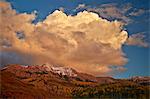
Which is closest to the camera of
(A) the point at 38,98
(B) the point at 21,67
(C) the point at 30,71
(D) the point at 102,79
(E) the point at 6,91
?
(E) the point at 6,91

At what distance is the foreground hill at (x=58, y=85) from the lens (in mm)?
65938

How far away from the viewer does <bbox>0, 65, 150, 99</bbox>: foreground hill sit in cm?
6594

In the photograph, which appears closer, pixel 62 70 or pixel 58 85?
pixel 58 85

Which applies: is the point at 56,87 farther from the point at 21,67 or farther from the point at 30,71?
the point at 21,67

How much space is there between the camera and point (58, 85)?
359 feet

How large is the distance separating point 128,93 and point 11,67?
85317 millimetres

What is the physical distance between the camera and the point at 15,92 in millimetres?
61344

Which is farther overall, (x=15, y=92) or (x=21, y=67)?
(x=21, y=67)

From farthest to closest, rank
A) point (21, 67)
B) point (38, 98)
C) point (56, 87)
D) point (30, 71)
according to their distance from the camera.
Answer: point (21, 67)
point (30, 71)
point (56, 87)
point (38, 98)

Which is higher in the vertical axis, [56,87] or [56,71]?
[56,71]

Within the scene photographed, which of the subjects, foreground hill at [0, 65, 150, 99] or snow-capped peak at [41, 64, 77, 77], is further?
snow-capped peak at [41, 64, 77, 77]

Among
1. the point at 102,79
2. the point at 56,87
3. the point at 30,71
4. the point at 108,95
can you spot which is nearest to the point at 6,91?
the point at 108,95

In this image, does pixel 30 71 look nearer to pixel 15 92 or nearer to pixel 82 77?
pixel 82 77

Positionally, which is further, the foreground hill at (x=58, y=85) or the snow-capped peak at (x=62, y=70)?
the snow-capped peak at (x=62, y=70)
